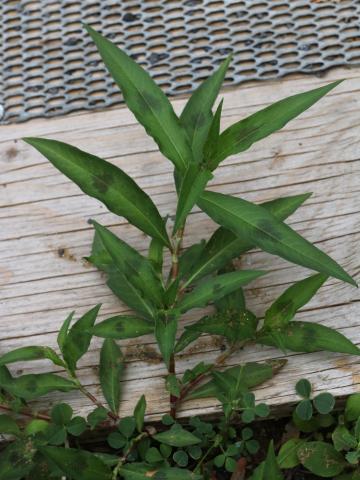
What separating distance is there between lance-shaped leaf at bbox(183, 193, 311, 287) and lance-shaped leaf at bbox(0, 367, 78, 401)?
55cm

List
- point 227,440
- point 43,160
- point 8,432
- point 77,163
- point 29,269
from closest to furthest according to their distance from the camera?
point 77,163, point 8,432, point 227,440, point 29,269, point 43,160

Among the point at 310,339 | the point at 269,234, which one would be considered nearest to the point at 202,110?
the point at 269,234

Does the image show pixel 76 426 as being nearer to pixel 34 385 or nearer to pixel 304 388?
pixel 34 385

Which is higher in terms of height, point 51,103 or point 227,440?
point 51,103

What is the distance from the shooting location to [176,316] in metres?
2.33

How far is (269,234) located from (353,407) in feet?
2.56

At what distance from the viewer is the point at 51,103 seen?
11.4ft

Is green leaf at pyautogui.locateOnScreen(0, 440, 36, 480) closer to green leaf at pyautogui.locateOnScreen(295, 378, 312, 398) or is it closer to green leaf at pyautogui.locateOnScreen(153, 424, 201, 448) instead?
green leaf at pyautogui.locateOnScreen(153, 424, 201, 448)

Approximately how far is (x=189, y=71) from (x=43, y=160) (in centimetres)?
84

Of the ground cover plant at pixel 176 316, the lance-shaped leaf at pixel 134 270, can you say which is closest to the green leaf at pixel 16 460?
the ground cover plant at pixel 176 316

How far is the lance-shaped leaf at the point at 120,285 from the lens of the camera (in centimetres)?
263

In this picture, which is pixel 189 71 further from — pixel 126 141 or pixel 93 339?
pixel 93 339

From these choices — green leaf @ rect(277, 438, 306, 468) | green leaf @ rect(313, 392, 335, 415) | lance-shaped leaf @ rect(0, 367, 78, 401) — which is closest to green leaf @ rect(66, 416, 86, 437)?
lance-shaped leaf @ rect(0, 367, 78, 401)

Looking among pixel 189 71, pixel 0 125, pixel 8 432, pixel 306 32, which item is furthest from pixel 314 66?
pixel 8 432
